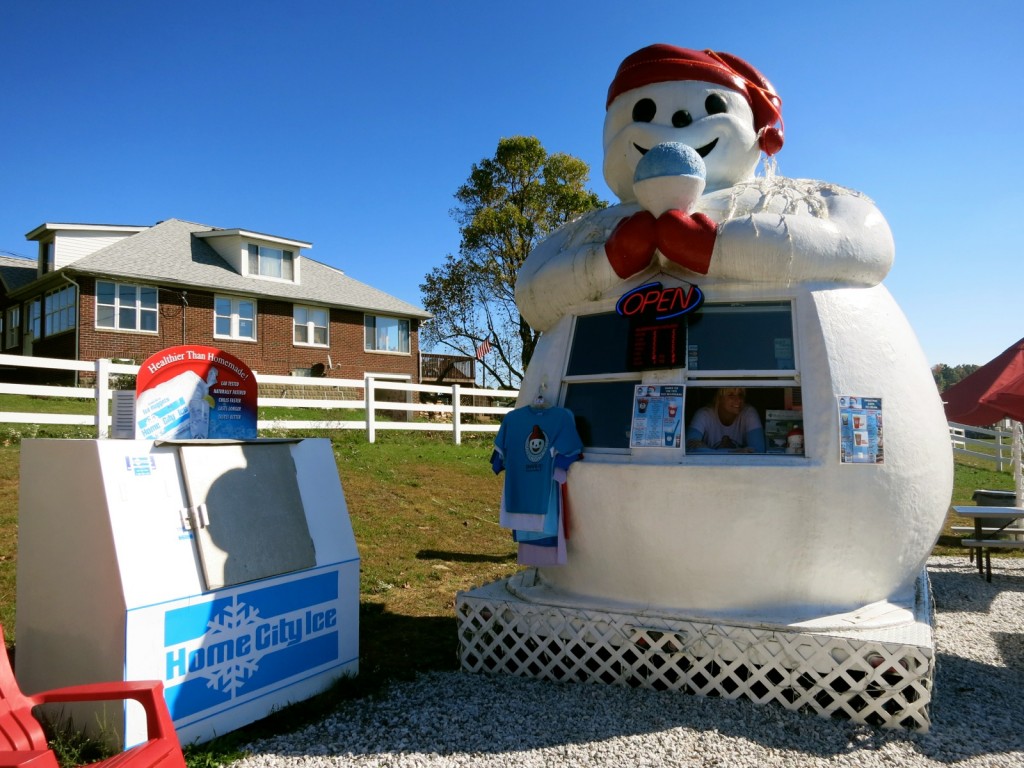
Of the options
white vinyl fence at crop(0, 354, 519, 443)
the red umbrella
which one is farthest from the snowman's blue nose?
white vinyl fence at crop(0, 354, 519, 443)

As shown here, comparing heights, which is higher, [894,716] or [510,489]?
[510,489]

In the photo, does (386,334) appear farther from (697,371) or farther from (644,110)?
(697,371)

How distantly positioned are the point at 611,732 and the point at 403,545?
484 cm

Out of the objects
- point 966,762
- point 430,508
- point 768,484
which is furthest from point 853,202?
point 430,508

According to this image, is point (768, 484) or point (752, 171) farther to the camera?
point (752, 171)

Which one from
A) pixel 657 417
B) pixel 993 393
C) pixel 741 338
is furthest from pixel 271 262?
pixel 741 338

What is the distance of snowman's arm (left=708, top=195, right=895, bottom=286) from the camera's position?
4715 millimetres

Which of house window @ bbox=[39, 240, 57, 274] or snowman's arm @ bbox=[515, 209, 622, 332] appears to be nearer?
snowman's arm @ bbox=[515, 209, 622, 332]

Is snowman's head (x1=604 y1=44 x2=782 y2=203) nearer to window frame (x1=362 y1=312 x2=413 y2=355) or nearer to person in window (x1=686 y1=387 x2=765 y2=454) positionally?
person in window (x1=686 y1=387 x2=765 y2=454)

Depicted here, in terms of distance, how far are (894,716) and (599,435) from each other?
241 cm

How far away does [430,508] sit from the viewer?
33.4 feet

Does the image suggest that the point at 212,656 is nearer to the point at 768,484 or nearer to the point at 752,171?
the point at 768,484

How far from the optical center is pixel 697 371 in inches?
191

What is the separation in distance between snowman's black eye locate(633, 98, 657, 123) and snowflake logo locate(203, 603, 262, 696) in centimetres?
450
